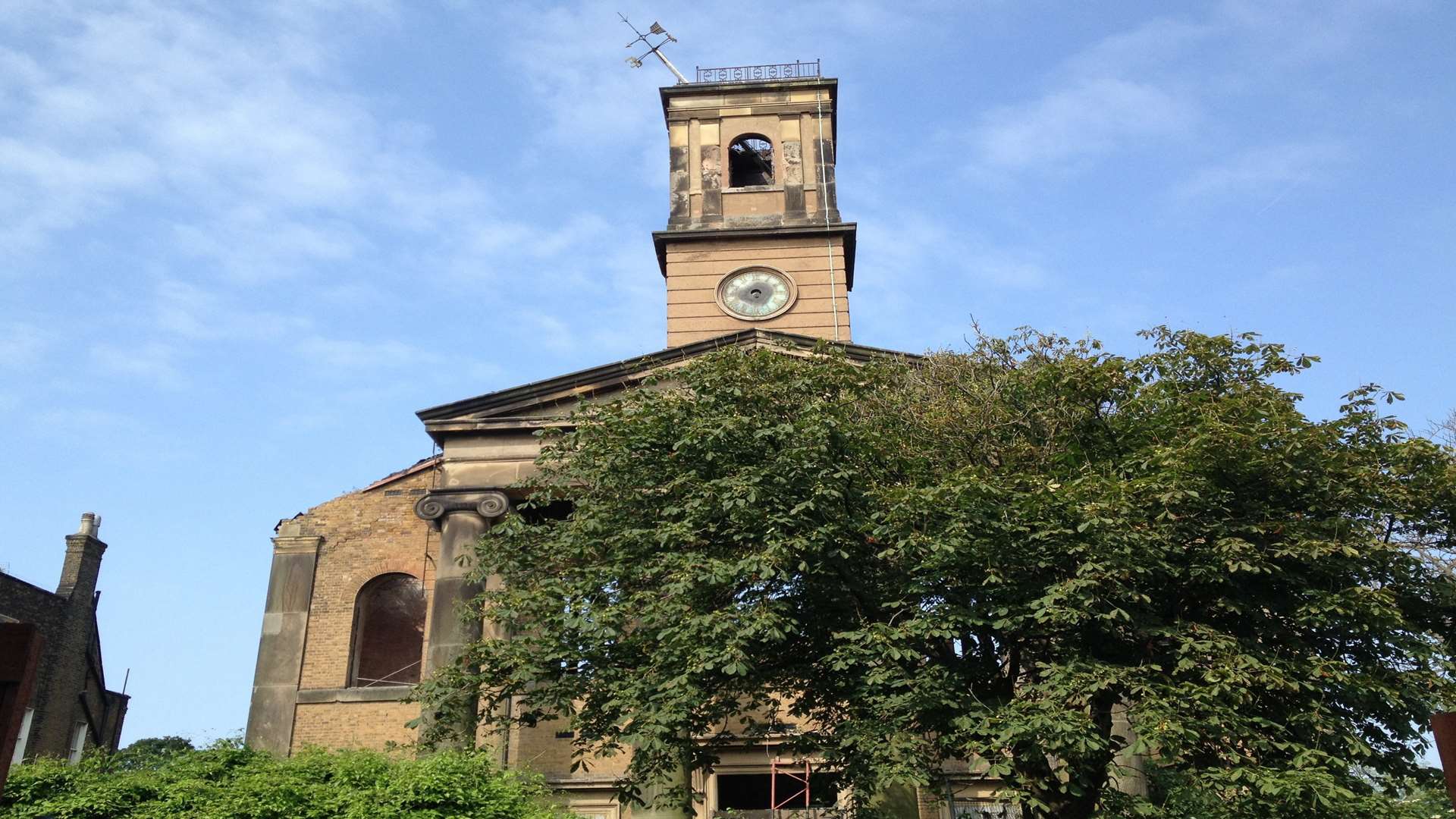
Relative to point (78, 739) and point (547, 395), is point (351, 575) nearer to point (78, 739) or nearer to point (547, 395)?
point (547, 395)

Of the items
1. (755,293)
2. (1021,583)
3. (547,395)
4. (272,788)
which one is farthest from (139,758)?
(755,293)

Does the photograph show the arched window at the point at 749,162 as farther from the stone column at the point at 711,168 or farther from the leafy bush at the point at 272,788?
the leafy bush at the point at 272,788

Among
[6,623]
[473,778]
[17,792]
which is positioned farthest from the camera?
[17,792]

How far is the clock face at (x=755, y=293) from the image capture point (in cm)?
3177

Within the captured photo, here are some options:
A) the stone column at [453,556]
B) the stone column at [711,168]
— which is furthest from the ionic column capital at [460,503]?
the stone column at [711,168]

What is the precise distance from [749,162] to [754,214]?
8.14 ft

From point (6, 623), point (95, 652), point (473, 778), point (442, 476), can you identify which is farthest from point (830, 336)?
point (6, 623)

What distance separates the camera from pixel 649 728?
14.4 metres

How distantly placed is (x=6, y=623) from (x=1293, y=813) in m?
12.1

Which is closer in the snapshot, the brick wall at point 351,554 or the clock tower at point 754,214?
the brick wall at point 351,554

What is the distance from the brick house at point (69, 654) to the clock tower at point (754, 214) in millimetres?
17251

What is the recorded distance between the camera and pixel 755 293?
31953mm

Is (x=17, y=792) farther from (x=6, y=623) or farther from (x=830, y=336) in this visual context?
(x=830, y=336)

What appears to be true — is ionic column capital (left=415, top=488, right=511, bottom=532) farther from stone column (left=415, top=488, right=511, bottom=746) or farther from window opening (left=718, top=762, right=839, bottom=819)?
window opening (left=718, top=762, right=839, bottom=819)
